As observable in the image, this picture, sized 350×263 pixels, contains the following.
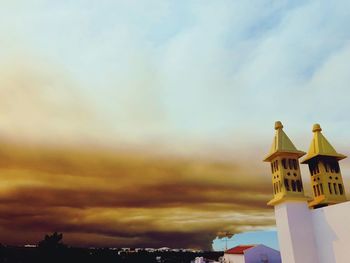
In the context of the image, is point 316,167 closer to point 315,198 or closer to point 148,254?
point 315,198

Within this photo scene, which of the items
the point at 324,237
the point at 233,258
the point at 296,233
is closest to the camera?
the point at 324,237

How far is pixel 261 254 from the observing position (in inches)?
1485

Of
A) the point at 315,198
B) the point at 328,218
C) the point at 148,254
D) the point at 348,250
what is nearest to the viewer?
the point at 348,250

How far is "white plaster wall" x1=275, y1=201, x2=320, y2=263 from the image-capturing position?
20.0 meters

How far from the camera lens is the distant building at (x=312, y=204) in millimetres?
19422

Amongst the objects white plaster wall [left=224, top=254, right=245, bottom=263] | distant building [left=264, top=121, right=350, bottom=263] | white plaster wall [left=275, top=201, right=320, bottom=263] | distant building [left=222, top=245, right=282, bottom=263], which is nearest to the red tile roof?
white plaster wall [left=224, top=254, right=245, bottom=263]

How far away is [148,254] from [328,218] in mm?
36463

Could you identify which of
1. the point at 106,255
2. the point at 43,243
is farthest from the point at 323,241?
the point at 106,255

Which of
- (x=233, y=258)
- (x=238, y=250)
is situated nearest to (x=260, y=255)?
(x=238, y=250)

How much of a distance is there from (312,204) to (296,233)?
3323 millimetres

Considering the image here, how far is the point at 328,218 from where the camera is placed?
19953mm

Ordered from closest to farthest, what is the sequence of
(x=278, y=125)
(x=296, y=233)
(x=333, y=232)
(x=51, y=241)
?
(x=333, y=232), (x=296, y=233), (x=278, y=125), (x=51, y=241)

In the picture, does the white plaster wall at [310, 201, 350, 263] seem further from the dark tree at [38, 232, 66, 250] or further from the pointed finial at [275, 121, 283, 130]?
the dark tree at [38, 232, 66, 250]

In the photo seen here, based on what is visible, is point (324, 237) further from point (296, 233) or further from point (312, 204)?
point (312, 204)
